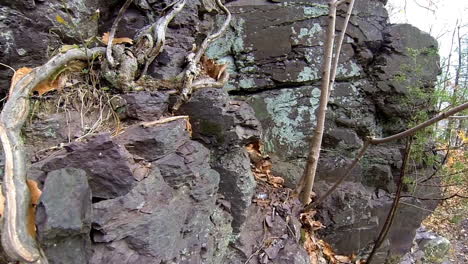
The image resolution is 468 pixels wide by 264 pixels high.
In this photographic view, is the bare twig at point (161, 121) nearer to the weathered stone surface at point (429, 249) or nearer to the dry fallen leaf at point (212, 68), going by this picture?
the dry fallen leaf at point (212, 68)

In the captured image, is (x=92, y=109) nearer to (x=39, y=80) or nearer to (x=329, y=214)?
(x=39, y=80)

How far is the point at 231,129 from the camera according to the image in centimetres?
280

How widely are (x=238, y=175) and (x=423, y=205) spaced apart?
10.6 ft

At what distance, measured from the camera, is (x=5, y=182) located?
1.58 meters

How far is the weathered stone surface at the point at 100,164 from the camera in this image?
70.4 inches

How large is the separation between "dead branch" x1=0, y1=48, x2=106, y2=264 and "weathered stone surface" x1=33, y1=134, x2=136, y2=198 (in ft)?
0.48

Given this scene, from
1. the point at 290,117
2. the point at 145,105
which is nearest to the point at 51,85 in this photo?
the point at 145,105

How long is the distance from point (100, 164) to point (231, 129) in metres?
1.28

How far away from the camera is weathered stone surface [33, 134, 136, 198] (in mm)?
1789

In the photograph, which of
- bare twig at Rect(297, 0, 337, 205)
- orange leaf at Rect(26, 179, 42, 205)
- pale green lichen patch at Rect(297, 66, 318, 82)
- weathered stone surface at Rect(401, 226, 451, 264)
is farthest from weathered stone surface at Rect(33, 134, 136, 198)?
weathered stone surface at Rect(401, 226, 451, 264)

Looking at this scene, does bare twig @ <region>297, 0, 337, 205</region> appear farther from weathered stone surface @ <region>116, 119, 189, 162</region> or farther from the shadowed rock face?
weathered stone surface @ <region>116, 119, 189, 162</region>

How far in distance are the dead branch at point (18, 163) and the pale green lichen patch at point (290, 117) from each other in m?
2.28

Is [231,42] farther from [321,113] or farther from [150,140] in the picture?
[150,140]

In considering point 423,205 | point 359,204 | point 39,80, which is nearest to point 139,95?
point 39,80
